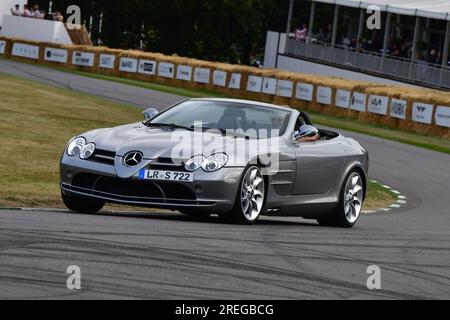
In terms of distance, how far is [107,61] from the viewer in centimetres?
5216

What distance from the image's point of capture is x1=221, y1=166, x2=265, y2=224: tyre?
12.2 metres

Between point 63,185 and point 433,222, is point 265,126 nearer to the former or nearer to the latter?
point 63,185

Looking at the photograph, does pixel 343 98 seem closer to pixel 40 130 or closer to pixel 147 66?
pixel 147 66

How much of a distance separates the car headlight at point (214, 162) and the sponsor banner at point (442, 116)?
2411cm

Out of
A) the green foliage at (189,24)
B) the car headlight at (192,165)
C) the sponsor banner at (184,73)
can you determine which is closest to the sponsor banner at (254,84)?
the sponsor banner at (184,73)

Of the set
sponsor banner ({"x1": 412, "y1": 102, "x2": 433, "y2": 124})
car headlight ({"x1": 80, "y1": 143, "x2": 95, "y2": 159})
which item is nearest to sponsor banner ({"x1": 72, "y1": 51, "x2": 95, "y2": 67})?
sponsor banner ({"x1": 412, "y1": 102, "x2": 433, "y2": 124})

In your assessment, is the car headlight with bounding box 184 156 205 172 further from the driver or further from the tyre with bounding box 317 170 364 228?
the tyre with bounding box 317 170 364 228

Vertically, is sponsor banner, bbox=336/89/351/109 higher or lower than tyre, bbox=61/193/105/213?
lower

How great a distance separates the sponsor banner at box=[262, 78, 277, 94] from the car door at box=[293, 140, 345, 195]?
1174 inches

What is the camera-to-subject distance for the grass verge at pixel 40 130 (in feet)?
52.1

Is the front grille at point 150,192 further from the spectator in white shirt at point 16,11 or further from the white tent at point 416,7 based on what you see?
the spectator in white shirt at point 16,11

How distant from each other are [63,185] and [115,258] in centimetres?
420

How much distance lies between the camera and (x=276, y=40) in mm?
61781
